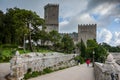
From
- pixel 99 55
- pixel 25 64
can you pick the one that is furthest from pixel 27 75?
pixel 99 55

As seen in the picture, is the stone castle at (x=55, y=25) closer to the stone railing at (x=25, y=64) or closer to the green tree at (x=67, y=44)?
the green tree at (x=67, y=44)

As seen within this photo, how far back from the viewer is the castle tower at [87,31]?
322 ft

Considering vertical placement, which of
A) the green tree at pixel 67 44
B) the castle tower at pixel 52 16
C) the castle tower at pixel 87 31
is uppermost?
the castle tower at pixel 52 16

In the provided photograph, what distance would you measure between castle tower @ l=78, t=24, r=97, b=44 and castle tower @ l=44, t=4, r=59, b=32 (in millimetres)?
12822

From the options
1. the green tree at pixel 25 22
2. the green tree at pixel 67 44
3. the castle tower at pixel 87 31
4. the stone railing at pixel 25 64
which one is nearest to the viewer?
the stone railing at pixel 25 64

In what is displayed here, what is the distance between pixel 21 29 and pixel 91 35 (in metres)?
64.0

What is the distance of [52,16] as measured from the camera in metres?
91.0

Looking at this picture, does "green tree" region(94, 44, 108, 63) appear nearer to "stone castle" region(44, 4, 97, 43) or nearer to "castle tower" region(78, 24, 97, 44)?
"stone castle" region(44, 4, 97, 43)

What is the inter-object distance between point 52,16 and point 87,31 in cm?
1676

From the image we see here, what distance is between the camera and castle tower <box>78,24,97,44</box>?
98.2 m

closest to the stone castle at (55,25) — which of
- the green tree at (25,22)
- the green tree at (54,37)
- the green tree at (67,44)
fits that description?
the green tree at (67,44)

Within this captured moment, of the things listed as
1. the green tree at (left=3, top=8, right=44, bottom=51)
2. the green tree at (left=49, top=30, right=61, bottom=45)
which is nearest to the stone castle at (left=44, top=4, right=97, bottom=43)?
the green tree at (left=49, top=30, right=61, bottom=45)

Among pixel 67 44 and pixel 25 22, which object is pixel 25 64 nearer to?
pixel 25 22

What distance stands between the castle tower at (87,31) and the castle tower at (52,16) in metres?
12.8
